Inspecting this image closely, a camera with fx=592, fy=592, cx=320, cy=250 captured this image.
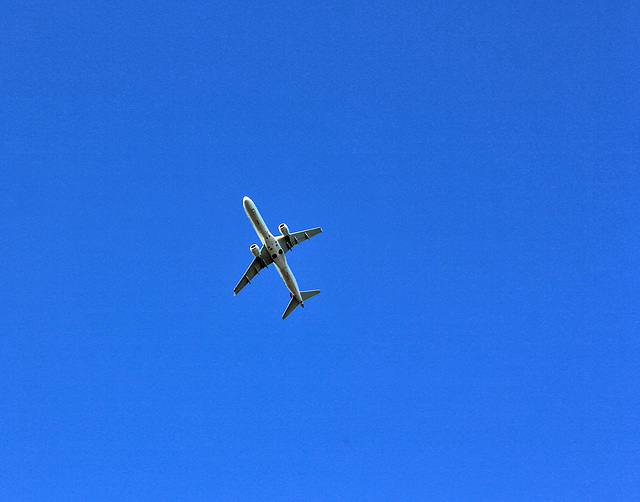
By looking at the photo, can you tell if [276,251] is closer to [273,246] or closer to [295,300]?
[273,246]

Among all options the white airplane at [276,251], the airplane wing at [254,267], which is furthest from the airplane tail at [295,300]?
the airplane wing at [254,267]

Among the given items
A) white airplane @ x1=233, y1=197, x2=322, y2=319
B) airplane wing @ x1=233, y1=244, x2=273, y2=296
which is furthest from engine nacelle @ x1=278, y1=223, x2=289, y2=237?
airplane wing @ x1=233, y1=244, x2=273, y2=296

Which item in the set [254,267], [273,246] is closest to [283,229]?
[273,246]

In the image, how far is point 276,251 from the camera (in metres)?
93.8

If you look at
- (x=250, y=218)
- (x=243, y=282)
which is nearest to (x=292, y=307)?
(x=243, y=282)

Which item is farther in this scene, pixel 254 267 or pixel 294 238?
pixel 254 267

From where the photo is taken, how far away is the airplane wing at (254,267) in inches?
3803

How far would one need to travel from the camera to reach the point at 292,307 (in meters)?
103

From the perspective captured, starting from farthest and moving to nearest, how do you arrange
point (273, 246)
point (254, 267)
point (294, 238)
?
1. point (254, 267)
2. point (294, 238)
3. point (273, 246)

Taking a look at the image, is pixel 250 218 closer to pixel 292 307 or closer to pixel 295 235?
pixel 295 235

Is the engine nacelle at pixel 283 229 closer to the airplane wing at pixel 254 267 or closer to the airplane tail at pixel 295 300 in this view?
the airplane wing at pixel 254 267

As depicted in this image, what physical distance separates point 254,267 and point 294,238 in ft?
28.4

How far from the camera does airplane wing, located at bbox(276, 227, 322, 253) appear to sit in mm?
96375

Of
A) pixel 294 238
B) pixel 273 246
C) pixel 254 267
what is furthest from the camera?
pixel 254 267
